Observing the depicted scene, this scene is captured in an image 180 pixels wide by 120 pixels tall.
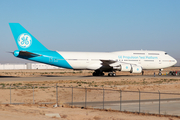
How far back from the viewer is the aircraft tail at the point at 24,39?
4669 cm

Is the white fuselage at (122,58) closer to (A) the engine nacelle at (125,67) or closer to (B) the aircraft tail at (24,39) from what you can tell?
(A) the engine nacelle at (125,67)

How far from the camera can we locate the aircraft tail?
4669 cm

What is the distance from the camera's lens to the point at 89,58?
5044 cm

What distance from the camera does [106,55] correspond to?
5212 cm

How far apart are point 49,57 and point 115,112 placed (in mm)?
30419

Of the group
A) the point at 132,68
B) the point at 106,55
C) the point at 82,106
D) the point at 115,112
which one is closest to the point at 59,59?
the point at 106,55

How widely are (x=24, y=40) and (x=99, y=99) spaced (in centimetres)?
2603

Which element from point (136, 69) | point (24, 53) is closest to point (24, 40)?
point (24, 53)

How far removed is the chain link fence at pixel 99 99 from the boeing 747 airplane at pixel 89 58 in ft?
52.5

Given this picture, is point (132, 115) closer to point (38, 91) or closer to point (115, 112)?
point (115, 112)

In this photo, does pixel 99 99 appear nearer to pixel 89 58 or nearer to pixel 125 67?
pixel 125 67

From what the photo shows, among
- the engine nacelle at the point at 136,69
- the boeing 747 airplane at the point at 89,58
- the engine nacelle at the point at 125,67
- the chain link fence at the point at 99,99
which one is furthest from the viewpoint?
the engine nacelle at the point at 136,69

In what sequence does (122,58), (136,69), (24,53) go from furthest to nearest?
Answer: (122,58) < (136,69) < (24,53)

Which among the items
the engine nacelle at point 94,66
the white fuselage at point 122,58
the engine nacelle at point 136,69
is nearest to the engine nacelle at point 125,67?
the engine nacelle at point 136,69
